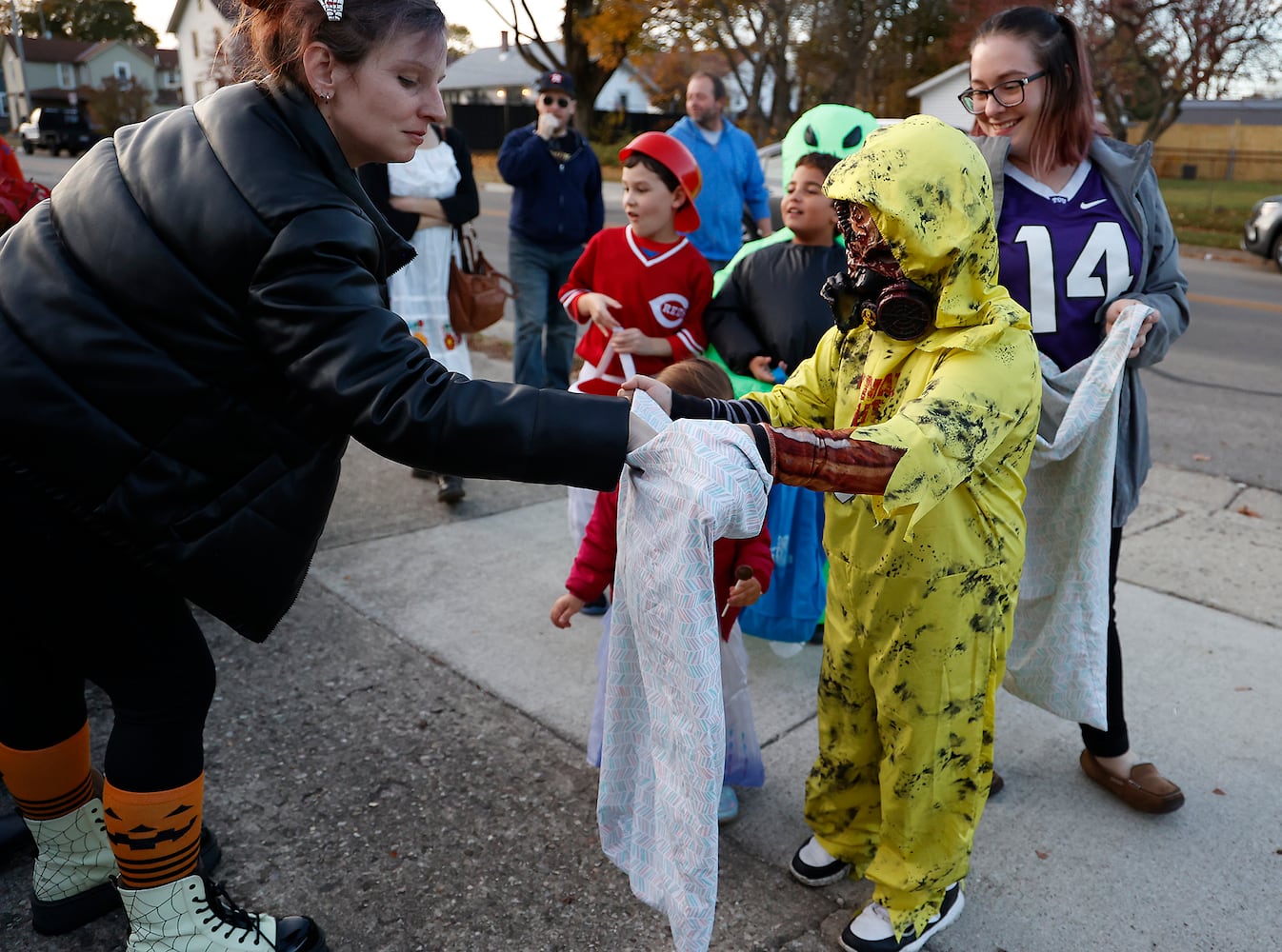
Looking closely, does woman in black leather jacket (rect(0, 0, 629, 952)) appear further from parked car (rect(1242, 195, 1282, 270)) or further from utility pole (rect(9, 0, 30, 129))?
utility pole (rect(9, 0, 30, 129))

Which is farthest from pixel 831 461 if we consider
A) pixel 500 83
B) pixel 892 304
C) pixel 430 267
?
pixel 500 83

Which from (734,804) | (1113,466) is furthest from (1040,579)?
(734,804)

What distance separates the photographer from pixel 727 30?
87.2 feet

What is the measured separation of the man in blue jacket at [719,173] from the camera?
219 inches

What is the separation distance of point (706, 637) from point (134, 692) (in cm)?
108

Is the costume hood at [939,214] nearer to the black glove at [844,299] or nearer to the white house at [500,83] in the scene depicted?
the black glove at [844,299]

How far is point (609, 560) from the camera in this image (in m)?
2.60

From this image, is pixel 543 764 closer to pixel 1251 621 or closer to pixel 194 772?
pixel 194 772

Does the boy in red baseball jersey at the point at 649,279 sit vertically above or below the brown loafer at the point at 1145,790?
above

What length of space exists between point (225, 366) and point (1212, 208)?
24.6 meters

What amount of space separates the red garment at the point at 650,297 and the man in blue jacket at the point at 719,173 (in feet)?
6.13

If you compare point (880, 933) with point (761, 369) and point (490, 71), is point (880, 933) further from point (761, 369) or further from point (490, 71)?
point (490, 71)

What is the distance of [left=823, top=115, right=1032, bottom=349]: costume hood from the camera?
1.85 m

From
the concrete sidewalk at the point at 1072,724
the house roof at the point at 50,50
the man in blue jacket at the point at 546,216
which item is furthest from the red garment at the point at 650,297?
the house roof at the point at 50,50
